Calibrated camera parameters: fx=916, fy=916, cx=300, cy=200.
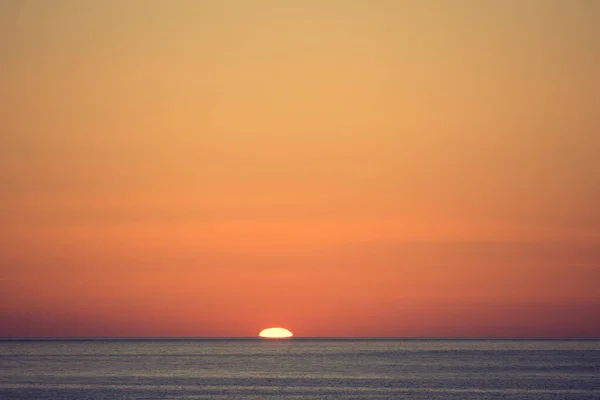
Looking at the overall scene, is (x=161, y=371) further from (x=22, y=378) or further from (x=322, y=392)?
(x=322, y=392)

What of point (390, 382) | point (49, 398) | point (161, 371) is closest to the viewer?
point (49, 398)

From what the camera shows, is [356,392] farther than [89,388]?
No

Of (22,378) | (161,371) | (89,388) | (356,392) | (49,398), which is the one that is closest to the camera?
(49,398)

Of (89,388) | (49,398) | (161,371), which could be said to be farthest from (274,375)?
(49,398)

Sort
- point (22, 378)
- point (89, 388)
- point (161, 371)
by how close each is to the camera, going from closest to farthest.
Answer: point (89, 388), point (22, 378), point (161, 371)

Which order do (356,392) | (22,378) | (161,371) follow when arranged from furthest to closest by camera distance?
(161,371), (22,378), (356,392)

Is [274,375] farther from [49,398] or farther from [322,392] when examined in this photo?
[49,398]

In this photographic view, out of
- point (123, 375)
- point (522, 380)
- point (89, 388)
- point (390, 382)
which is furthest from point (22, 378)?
point (522, 380)

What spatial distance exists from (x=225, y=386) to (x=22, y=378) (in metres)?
26.9

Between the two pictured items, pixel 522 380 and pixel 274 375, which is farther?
pixel 274 375

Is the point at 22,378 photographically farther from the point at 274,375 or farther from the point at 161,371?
the point at 274,375

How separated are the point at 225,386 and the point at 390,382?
17529 millimetres

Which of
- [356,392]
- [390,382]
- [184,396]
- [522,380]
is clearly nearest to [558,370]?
[522,380]

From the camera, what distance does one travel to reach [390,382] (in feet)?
301
